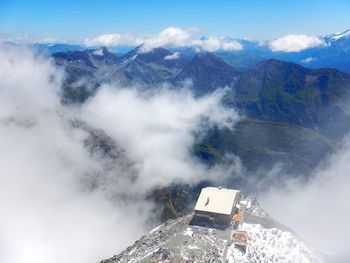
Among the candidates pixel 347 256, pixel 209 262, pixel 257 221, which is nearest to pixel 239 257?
pixel 209 262

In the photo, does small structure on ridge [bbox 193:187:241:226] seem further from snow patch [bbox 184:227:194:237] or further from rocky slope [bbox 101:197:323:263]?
snow patch [bbox 184:227:194:237]

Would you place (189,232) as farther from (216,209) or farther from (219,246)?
(216,209)

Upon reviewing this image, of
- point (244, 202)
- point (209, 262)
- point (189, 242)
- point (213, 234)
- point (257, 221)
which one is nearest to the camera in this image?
point (209, 262)

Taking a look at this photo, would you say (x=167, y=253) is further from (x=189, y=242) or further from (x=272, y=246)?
(x=272, y=246)

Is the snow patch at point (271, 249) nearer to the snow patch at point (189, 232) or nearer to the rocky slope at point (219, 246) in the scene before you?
the rocky slope at point (219, 246)

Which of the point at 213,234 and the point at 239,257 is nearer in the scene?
the point at 239,257

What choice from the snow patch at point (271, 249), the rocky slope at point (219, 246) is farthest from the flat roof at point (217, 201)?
the snow patch at point (271, 249)
